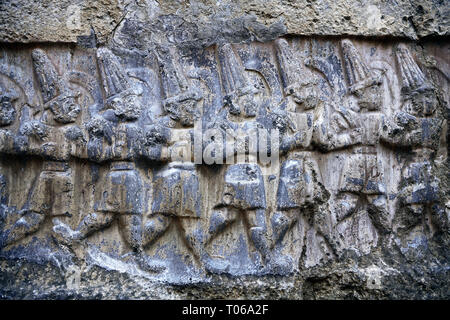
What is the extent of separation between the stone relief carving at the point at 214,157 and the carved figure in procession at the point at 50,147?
0.01 m

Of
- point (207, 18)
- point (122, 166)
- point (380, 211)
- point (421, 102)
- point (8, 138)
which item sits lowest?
point (380, 211)

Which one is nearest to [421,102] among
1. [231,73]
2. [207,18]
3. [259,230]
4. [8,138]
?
[231,73]

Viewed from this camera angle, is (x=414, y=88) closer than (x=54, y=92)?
No

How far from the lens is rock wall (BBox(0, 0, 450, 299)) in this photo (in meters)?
4.06

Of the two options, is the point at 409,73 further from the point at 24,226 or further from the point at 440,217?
the point at 24,226

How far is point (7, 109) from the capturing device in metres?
4.19

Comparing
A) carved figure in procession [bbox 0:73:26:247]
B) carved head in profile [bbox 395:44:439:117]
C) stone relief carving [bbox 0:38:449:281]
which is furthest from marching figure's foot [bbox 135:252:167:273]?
carved head in profile [bbox 395:44:439:117]

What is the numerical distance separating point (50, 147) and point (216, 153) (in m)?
1.39

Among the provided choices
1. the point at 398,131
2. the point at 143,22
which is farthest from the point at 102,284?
the point at 398,131

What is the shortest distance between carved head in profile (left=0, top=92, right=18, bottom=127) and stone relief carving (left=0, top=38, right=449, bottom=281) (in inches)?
0.5

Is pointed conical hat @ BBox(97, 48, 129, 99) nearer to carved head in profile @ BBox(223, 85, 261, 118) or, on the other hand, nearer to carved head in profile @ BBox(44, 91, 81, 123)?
carved head in profile @ BBox(44, 91, 81, 123)

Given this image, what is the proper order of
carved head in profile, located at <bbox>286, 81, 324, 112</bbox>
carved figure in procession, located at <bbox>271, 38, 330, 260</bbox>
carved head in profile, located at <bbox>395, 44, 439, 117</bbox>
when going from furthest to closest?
carved head in profile, located at <bbox>395, 44, 439, 117</bbox> < carved head in profile, located at <bbox>286, 81, 324, 112</bbox> < carved figure in procession, located at <bbox>271, 38, 330, 260</bbox>

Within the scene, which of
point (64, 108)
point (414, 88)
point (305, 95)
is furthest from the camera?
point (414, 88)

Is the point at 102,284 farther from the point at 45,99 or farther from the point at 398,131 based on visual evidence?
the point at 398,131
